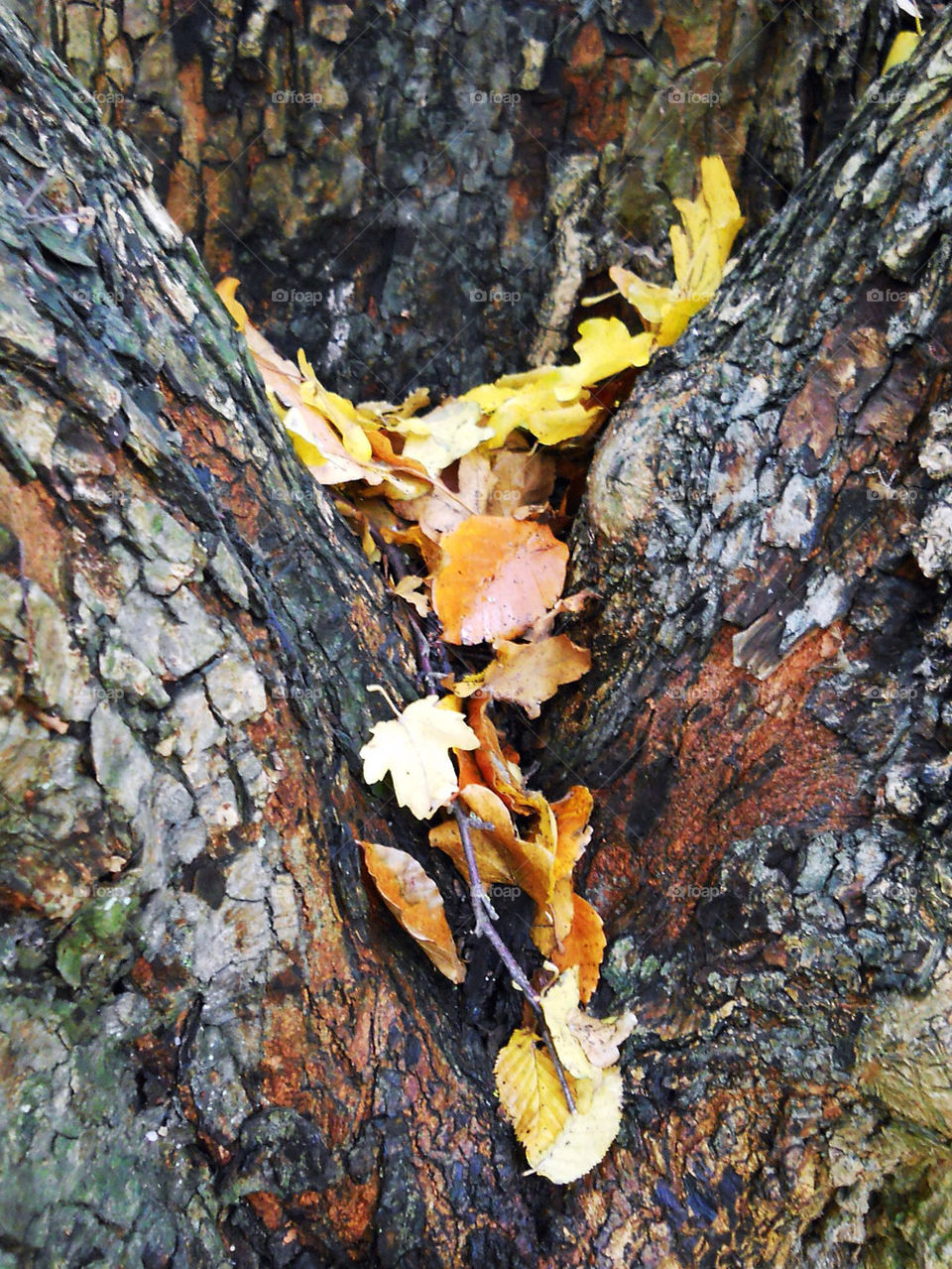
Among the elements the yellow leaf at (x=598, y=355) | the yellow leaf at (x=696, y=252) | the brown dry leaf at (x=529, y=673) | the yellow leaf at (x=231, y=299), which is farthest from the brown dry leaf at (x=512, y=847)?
the yellow leaf at (x=231, y=299)

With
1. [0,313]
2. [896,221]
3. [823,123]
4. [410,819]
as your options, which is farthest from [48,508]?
[823,123]

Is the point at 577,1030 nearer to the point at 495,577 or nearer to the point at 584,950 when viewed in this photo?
the point at 584,950

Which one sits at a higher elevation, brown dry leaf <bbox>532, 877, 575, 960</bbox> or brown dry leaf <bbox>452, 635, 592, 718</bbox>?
brown dry leaf <bbox>452, 635, 592, 718</bbox>

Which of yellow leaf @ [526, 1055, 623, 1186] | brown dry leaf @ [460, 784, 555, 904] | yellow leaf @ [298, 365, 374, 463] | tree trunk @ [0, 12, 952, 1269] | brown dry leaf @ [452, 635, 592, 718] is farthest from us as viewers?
yellow leaf @ [298, 365, 374, 463]

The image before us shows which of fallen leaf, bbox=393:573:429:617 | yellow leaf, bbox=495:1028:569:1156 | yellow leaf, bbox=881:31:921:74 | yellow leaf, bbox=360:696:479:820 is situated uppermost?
yellow leaf, bbox=881:31:921:74

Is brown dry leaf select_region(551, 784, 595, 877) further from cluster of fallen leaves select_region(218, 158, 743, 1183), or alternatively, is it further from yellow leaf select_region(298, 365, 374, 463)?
yellow leaf select_region(298, 365, 374, 463)

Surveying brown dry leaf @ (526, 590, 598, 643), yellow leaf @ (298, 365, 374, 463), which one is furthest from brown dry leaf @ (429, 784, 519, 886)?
yellow leaf @ (298, 365, 374, 463)

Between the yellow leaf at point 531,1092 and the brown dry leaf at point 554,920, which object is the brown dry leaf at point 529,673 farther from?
the yellow leaf at point 531,1092
